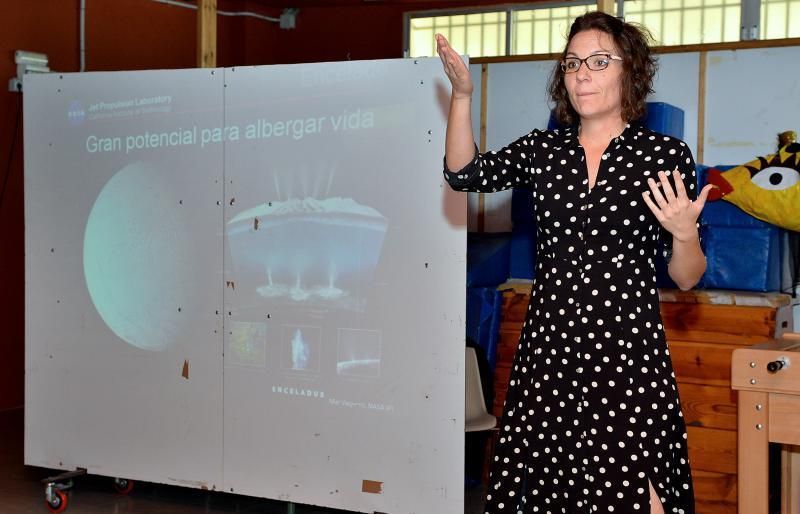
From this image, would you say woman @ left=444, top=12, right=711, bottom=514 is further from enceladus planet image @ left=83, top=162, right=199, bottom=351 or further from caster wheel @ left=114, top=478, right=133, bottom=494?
caster wheel @ left=114, top=478, right=133, bottom=494

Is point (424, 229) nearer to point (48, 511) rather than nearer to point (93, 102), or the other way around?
point (93, 102)

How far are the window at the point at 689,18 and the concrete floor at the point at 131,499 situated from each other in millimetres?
4245

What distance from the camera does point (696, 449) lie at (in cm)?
388

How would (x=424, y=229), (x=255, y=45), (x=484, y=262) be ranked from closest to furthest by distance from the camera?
(x=424, y=229) < (x=484, y=262) < (x=255, y=45)

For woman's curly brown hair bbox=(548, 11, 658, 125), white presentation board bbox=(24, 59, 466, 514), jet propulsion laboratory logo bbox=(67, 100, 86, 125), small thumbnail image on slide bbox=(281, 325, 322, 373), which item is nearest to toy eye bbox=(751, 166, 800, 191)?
white presentation board bbox=(24, 59, 466, 514)

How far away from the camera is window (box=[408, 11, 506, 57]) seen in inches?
305

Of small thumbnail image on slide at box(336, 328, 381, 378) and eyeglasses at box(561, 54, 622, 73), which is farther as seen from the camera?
small thumbnail image on slide at box(336, 328, 381, 378)

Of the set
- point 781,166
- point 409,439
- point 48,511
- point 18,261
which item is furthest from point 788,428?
point 18,261

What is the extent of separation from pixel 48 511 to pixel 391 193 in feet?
6.27

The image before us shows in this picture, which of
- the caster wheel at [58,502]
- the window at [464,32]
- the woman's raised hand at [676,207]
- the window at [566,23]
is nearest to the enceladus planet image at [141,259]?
the caster wheel at [58,502]

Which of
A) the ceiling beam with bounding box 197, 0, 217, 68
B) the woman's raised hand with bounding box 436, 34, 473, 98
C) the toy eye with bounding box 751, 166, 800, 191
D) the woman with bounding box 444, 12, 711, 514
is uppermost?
the ceiling beam with bounding box 197, 0, 217, 68

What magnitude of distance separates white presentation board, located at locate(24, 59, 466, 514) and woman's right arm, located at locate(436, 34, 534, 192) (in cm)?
139

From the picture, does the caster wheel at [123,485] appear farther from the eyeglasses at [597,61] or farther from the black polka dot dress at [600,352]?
the eyeglasses at [597,61]

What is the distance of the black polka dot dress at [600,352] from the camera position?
1945 mm
